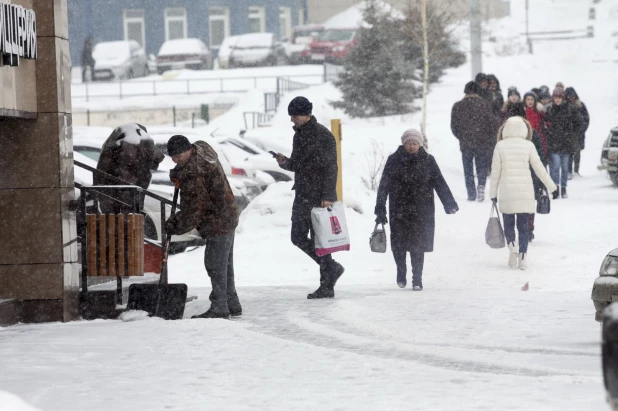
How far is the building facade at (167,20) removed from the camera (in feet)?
179

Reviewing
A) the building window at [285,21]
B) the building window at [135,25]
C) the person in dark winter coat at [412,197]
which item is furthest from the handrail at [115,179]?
the building window at [285,21]

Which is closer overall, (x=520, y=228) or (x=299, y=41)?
(x=520, y=228)

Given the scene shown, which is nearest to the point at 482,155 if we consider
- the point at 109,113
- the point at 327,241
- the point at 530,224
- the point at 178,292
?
the point at 530,224

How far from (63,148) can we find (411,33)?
2058 centimetres

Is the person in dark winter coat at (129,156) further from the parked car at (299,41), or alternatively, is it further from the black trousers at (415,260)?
the parked car at (299,41)

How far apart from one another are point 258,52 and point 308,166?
39885mm

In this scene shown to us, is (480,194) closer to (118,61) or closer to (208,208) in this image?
(208,208)

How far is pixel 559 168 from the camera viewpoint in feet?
65.0

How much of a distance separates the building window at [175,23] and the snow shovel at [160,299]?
159ft

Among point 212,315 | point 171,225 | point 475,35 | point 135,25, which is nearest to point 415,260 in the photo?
point 212,315

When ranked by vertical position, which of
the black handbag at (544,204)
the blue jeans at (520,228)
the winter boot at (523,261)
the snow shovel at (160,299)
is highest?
the black handbag at (544,204)

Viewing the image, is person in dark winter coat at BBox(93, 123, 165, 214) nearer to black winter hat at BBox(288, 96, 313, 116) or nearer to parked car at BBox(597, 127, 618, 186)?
black winter hat at BBox(288, 96, 313, 116)

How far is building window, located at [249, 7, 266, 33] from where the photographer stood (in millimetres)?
59125

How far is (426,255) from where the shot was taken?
14664 mm
